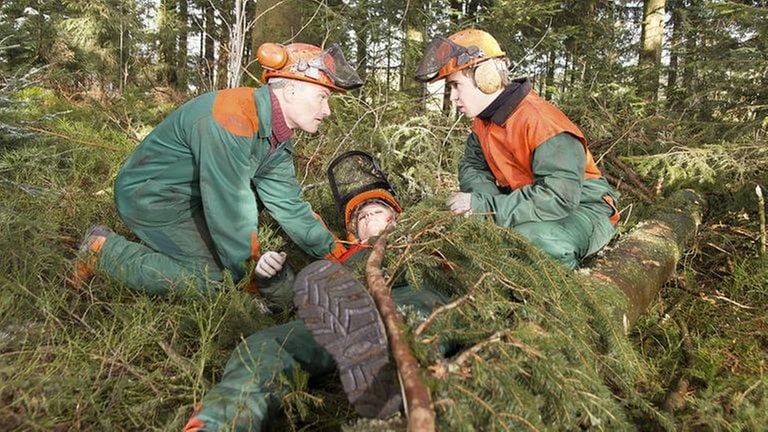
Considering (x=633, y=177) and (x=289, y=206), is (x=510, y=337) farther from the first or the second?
(x=633, y=177)

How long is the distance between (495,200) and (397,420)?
188cm

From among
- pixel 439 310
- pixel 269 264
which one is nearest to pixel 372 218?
pixel 269 264

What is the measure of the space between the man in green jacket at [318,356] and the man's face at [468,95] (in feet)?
4.22

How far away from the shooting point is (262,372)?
1.93 meters

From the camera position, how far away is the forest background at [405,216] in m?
1.94

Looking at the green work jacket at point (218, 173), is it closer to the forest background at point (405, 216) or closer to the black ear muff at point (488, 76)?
the forest background at point (405, 216)

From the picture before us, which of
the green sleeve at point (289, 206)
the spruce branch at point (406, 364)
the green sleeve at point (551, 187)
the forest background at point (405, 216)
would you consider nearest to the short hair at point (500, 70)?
the green sleeve at point (551, 187)

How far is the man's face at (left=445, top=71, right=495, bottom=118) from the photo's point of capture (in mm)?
3143

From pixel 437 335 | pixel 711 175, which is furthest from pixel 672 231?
pixel 437 335

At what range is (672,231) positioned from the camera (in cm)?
378

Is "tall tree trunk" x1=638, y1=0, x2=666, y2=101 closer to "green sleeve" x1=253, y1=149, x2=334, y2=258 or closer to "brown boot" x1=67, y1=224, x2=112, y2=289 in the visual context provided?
"green sleeve" x1=253, y1=149, x2=334, y2=258

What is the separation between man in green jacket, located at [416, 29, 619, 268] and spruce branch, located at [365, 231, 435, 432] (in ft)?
3.74

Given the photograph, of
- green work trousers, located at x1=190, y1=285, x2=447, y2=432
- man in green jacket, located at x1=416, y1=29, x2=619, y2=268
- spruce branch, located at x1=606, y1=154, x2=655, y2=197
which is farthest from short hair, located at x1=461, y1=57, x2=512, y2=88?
spruce branch, located at x1=606, y1=154, x2=655, y2=197

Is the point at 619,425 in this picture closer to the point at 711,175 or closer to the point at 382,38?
the point at 711,175
